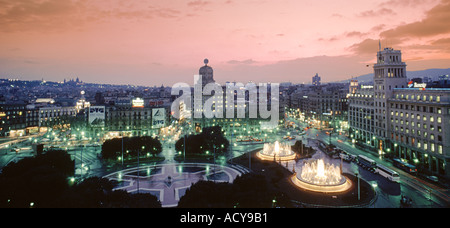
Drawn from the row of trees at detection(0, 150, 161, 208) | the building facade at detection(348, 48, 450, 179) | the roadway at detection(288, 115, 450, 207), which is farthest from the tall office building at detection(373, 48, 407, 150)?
the row of trees at detection(0, 150, 161, 208)

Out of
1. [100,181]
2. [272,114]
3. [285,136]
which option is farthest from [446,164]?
[272,114]

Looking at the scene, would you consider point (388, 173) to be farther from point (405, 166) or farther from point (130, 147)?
point (130, 147)

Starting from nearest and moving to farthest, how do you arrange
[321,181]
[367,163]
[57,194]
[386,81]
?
[57,194] → [321,181] → [367,163] → [386,81]

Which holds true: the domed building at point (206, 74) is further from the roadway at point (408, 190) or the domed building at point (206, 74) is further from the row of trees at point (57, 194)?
the row of trees at point (57, 194)

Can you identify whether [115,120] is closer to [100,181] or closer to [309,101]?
[100,181]

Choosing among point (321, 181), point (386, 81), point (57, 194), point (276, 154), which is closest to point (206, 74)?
point (276, 154)

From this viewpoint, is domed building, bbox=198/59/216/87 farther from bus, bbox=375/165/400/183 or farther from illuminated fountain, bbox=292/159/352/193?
bus, bbox=375/165/400/183

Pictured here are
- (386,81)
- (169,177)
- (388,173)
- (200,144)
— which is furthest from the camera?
(386,81)
